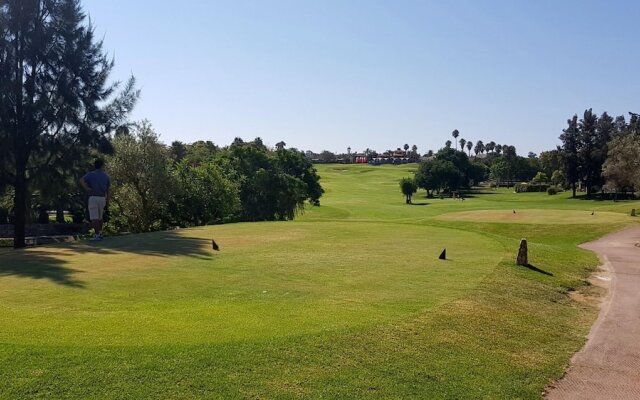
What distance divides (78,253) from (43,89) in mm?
14774

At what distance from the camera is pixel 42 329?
7844mm

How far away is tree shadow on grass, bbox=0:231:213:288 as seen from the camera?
1209 centimetres

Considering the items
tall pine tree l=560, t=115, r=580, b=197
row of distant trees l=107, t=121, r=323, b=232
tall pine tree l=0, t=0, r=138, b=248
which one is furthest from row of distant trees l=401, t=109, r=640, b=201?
tall pine tree l=0, t=0, r=138, b=248

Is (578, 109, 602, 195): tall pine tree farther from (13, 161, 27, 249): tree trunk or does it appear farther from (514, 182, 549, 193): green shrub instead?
(13, 161, 27, 249): tree trunk

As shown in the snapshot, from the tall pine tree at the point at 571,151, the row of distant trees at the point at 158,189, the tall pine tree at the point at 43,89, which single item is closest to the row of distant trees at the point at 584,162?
the tall pine tree at the point at 571,151

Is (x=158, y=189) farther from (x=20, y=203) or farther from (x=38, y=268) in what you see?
(x=38, y=268)

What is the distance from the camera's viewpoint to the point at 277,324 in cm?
866

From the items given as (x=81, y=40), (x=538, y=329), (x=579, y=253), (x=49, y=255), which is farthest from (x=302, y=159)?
(x=538, y=329)

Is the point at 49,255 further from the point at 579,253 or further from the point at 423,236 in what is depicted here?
the point at 579,253

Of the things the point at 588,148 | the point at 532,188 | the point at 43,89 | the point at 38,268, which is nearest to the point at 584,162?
the point at 588,148

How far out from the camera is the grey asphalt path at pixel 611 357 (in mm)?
7727

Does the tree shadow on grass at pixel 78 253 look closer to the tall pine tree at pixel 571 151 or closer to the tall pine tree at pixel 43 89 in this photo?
the tall pine tree at pixel 43 89

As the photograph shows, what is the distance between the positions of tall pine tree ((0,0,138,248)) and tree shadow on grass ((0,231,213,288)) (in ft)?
34.1

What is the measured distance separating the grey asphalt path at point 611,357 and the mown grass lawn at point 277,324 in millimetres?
281
